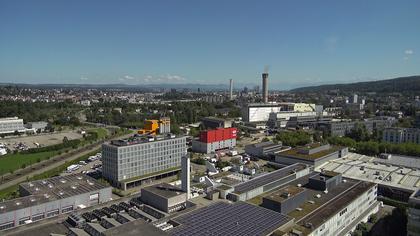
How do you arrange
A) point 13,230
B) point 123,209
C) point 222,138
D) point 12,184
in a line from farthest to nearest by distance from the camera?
point 222,138 < point 12,184 < point 123,209 < point 13,230

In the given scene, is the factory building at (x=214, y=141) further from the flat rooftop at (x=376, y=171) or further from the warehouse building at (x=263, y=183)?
the warehouse building at (x=263, y=183)

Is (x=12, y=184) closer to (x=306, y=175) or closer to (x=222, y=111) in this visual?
(x=306, y=175)

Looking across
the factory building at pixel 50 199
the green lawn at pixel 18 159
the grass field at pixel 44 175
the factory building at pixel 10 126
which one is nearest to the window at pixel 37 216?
the factory building at pixel 50 199

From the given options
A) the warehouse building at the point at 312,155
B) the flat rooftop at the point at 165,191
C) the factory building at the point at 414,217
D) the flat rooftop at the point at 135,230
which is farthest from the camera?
the warehouse building at the point at 312,155

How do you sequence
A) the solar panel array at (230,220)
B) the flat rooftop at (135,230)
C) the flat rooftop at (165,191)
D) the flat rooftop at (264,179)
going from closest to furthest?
the flat rooftop at (135,230)
the solar panel array at (230,220)
the flat rooftop at (165,191)
the flat rooftop at (264,179)

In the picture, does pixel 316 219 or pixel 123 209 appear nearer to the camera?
pixel 316 219

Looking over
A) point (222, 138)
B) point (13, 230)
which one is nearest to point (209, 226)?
point (13, 230)

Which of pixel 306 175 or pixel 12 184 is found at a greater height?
pixel 306 175
